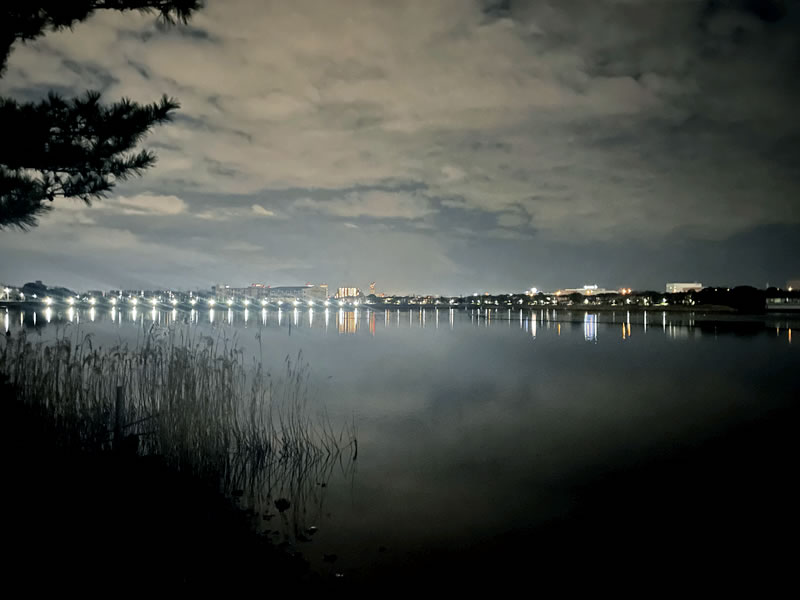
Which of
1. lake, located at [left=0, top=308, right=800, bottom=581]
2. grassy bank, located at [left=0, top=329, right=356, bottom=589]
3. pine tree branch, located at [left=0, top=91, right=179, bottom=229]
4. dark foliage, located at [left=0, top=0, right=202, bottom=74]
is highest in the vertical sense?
dark foliage, located at [left=0, top=0, right=202, bottom=74]

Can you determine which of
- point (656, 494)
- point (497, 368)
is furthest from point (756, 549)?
point (497, 368)

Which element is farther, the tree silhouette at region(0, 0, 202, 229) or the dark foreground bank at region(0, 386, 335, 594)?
the tree silhouette at region(0, 0, 202, 229)

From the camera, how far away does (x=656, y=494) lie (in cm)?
742

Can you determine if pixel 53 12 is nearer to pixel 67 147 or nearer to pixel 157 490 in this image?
pixel 67 147

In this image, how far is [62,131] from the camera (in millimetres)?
7828

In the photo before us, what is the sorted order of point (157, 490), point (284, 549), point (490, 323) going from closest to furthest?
point (284, 549)
point (157, 490)
point (490, 323)

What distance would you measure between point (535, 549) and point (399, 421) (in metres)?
6.66

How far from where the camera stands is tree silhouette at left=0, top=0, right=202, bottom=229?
676 centimetres

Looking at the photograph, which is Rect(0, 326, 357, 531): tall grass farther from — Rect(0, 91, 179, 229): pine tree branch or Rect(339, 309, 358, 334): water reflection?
Rect(339, 309, 358, 334): water reflection

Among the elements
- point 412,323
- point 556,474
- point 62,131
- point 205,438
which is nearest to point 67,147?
point 62,131

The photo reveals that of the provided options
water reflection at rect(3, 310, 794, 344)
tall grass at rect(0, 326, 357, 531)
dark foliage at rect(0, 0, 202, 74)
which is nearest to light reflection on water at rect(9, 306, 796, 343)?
water reflection at rect(3, 310, 794, 344)

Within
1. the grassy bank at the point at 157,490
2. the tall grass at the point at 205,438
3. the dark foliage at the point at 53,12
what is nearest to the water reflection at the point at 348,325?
the tall grass at the point at 205,438

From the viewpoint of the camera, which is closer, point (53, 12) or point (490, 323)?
point (53, 12)

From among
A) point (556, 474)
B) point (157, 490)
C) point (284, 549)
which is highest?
point (157, 490)
